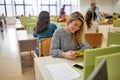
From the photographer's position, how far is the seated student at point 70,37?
1.62m

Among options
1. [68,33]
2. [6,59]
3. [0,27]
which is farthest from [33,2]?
[68,33]

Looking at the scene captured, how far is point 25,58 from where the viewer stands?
3.63 meters

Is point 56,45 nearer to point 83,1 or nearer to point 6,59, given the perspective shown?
point 6,59

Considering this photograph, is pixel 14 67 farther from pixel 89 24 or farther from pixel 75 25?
pixel 75 25

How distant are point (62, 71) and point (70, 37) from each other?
58cm

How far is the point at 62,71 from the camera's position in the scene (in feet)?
3.96

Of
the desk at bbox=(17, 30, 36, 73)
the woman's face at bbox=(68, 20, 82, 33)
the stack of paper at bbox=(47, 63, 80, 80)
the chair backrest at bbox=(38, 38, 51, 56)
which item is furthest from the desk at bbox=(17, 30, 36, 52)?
the stack of paper at bbox=(47, 63, 80, 80)

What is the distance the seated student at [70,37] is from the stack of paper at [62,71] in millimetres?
284

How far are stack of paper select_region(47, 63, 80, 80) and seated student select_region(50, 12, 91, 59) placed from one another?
28cm

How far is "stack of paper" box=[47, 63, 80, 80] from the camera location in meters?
1.12

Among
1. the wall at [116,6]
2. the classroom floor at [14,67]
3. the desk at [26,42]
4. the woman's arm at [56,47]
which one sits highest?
the wall at [116,6]

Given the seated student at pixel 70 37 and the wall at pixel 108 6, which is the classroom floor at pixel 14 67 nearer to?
the seated student at pixel 70 37

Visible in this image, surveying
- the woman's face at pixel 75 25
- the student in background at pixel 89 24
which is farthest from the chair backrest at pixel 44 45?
the student in background at pixel 89 24

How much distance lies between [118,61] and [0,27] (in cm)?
876
